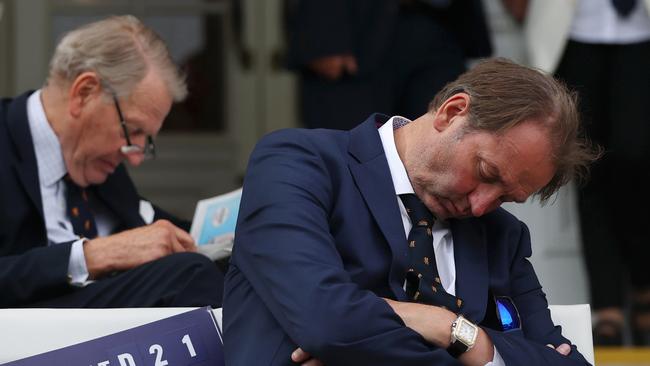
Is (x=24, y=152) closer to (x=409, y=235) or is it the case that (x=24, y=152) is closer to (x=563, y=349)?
(x=409, y=235)

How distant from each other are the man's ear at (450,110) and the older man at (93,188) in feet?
2.30

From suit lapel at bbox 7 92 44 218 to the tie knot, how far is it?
1027mm

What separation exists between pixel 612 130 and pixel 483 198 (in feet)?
7.91

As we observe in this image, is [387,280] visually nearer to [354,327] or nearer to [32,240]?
[354,327]

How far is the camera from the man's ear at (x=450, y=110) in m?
2.66

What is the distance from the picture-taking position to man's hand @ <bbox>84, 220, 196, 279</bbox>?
128 inches

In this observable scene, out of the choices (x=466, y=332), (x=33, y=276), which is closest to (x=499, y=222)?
(x=466, y=332)

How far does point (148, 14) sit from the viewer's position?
21.2 feet

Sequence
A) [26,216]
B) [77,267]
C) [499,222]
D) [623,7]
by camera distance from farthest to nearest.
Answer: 1. [623,7]
2. [26,216]
3. [77,267]
4. [499,222]

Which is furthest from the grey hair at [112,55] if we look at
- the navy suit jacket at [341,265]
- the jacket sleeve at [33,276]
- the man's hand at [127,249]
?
the navy suit jacket at [341,265]

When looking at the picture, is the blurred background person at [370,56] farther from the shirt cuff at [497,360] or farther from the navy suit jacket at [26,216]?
the shirt cuff at [497,360]

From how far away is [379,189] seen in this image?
8.77 ft

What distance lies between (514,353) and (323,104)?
8.19ft

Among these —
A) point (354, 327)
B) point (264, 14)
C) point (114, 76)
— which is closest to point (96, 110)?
point (114, 76)
